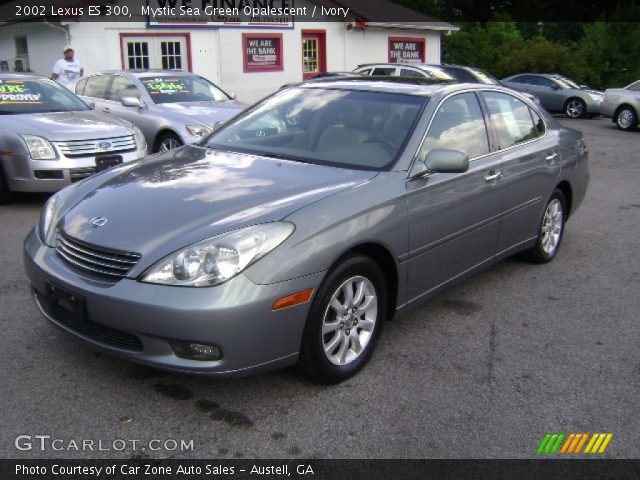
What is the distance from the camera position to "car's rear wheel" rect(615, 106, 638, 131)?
56.8ft

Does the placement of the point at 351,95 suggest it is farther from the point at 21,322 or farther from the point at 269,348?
the point at 21,322

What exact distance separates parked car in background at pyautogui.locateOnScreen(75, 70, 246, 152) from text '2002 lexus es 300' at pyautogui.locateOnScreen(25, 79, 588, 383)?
4725mm

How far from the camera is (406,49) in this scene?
24.1m

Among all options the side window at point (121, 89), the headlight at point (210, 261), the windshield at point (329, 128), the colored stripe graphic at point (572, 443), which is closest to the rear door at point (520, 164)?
the windshield at point (329, 128)

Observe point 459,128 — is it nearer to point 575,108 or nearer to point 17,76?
point 17,76

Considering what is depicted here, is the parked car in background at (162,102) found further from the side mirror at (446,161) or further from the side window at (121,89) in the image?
the side mirror at (446,161)

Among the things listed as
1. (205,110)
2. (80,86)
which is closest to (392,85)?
(205,110)

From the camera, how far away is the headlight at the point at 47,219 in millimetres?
3799

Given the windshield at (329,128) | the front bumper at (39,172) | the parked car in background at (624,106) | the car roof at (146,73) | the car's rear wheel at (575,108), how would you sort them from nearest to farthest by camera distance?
the windshield at (329,128)
the front bumper at (39,172)
the car roof at (146,73)
the parked car in background at (624,106)
the car's rear wheel at (575,108)

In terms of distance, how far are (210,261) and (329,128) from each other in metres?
1.65

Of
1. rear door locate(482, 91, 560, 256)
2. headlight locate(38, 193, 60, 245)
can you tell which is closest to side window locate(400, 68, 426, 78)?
rear door locate(482, 91, 560, 256)

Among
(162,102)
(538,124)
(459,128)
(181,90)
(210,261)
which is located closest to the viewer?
(210,261)

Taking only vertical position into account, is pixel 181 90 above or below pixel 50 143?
above

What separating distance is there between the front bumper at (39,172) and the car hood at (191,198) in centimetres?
347
